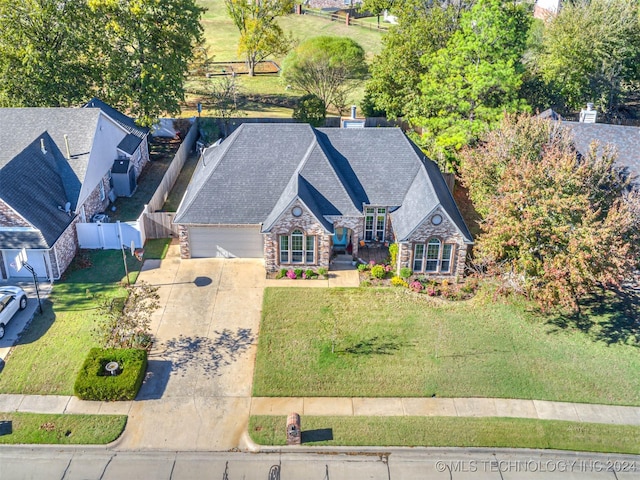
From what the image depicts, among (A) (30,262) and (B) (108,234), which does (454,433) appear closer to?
(B) (108,234)

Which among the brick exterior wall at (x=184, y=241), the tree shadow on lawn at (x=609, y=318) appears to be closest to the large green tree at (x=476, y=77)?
the tree shadow on lawn at (x=609, y=318)

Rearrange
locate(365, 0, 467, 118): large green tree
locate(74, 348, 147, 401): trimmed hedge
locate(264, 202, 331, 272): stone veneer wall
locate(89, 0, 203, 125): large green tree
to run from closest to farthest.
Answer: locate(74, 348, 147, 401): trimmed hedge < locate(264, 202, 331, 272): stone veneer wall < locate(89, 0, 203, 125): large green tree < locate(365, 0, 467, 118): large green tree

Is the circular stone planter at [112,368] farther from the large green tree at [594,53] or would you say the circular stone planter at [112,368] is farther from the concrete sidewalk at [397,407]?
the large green tree at [594,53]

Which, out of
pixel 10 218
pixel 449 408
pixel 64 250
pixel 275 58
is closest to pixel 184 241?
pixel 64 250

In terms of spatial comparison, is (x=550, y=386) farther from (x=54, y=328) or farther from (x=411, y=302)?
(x=54, y=328)

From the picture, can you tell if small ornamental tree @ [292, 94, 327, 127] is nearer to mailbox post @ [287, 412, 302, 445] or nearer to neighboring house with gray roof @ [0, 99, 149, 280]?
neighboring house with gray roof @ [0, 99, 149, 280]

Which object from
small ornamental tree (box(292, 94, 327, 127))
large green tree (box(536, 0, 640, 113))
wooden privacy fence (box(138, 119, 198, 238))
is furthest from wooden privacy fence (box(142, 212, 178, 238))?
large green tree (box(536, 0, 640, 113))
